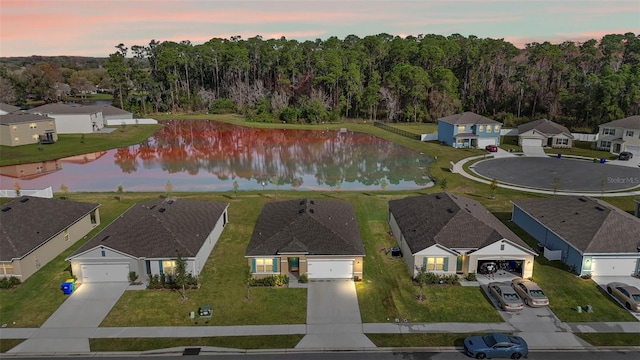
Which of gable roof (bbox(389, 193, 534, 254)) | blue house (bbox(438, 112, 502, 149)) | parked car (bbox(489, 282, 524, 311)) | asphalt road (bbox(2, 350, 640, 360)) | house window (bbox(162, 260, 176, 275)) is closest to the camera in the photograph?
asphalt road (bbox(2, 350, 640, 360))

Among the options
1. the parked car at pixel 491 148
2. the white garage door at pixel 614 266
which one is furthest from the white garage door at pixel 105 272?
the parked car at pixel 491 148

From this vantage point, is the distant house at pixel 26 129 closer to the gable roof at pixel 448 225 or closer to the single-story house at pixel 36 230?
the single-story house at pixel 36 230

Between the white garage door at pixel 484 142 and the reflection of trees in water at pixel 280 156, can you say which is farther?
the white garage door at pixel 484 142

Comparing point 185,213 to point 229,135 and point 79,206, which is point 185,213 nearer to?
point 79,206

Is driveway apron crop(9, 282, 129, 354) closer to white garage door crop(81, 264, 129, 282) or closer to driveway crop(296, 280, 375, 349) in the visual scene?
white garage door crop(81, 264, 129, 282)

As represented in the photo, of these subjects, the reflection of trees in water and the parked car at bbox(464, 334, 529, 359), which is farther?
the reflection of trees in water

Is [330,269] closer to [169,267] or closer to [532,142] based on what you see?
[169,267]

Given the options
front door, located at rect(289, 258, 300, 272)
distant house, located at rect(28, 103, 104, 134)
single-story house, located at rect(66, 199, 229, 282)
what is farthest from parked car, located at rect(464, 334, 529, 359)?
distant house, located at rect(28, 103, 104, 134)
